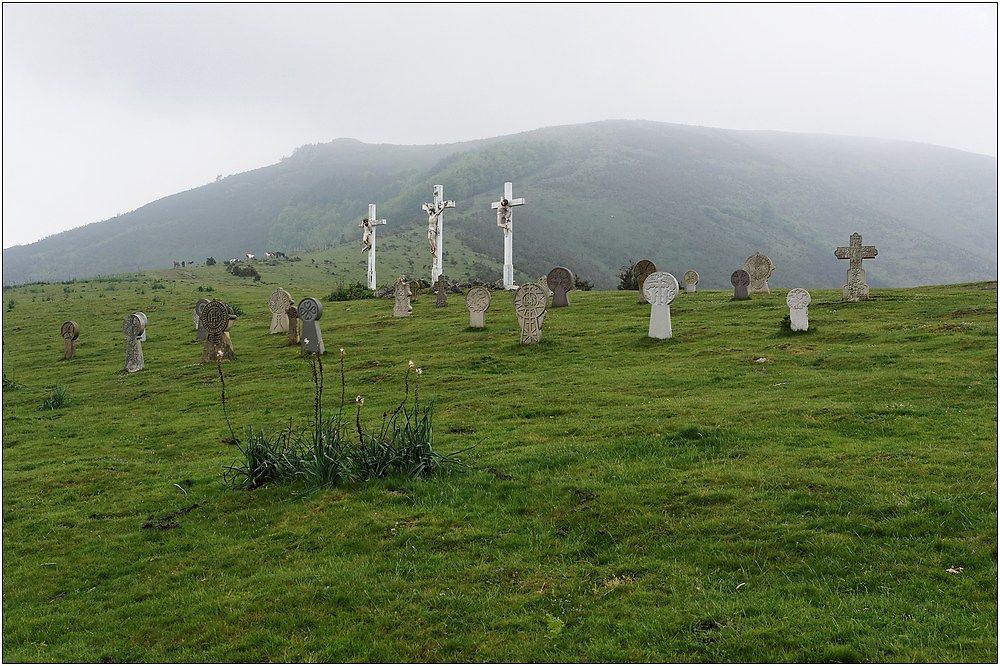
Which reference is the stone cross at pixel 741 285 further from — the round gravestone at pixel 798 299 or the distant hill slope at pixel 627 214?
the distant hill slope at pixel 627 214

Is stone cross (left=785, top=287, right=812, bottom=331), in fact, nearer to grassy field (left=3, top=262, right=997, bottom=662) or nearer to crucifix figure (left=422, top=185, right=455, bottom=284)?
grassy field (left=3, top=262, right=997, bottom=662)

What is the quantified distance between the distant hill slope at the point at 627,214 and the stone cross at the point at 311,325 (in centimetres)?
5670

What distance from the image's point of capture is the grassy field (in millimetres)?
5707

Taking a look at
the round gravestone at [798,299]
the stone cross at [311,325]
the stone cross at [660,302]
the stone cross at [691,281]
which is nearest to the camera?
the round gravestone at [798,299]

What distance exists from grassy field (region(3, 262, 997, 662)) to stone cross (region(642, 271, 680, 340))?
10.1ft

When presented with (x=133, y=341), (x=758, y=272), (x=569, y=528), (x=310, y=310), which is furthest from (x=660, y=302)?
(x=133, y=341)

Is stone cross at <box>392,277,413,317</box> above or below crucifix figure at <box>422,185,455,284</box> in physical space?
below

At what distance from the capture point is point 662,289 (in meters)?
18.9

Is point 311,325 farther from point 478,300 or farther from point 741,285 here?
point 741,285

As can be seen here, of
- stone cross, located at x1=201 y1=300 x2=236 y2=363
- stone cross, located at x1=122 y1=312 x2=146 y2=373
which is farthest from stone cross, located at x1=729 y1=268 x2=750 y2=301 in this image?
stone cross, located at x1=122 y1=312 x2=146 y2=373

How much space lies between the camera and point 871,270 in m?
115

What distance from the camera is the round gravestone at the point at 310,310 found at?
20.7m

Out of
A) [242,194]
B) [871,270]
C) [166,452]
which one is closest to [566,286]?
[166,452]

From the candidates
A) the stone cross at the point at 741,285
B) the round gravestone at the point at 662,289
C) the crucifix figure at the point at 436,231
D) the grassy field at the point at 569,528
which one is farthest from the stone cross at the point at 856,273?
the crucifix figure at the point at 436,231
